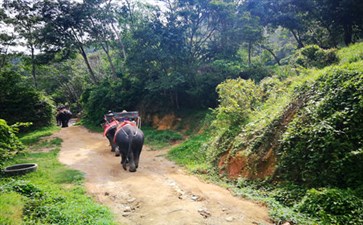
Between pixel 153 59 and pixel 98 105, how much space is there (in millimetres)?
7589

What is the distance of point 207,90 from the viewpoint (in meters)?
17.5

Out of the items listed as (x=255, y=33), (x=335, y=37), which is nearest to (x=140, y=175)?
(x=255, y=33)

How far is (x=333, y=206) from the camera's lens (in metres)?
4.59

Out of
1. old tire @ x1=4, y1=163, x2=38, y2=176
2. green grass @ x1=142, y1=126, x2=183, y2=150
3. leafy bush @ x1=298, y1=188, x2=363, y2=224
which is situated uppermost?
leafy bush @ x1=298, y1=188, x2=363, y2=224

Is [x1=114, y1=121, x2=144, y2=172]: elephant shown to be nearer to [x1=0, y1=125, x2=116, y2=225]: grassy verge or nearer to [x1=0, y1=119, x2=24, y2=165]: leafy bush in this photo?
[x1=0, y1=125, x2=116, y2=225]: grassy verge

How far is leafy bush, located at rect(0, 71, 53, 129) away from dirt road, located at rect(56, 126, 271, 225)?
1122cm

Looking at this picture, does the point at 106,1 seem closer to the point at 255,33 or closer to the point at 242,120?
the point at 255,33

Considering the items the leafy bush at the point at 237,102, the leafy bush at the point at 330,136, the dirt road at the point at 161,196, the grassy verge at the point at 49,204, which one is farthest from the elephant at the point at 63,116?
the leafy bush at the point at 330,136

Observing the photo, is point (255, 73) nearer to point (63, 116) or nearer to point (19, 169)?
point (19, 169)

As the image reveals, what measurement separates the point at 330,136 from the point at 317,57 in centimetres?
883

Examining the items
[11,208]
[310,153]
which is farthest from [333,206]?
[11,208]

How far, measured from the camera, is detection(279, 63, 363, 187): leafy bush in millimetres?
5270

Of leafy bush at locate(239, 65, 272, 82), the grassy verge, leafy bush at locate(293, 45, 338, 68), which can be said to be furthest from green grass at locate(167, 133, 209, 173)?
leafy bush at locate(239, 65, 272, 82)

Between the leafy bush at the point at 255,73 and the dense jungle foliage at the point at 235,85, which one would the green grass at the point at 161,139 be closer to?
the dense jungle foliage at the point at 235,85
